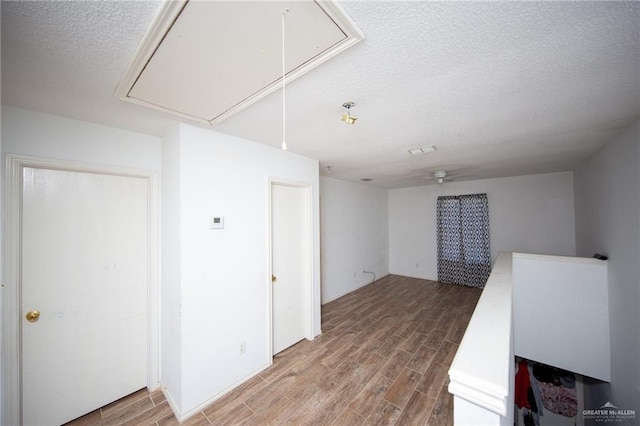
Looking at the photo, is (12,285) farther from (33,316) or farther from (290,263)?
(290,263)

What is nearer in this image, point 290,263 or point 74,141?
point 74,141

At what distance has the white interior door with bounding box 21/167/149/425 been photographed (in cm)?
160

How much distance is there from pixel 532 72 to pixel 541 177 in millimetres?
4384

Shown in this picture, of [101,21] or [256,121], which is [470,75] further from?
[101,21]

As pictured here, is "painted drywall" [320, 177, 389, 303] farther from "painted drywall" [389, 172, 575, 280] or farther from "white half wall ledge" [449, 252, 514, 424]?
"white half wall ledge" [449, 252, 514, 424]

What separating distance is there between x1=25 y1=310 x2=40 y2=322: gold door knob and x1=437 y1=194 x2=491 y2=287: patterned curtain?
611 cm

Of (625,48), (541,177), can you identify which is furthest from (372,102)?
(541,177)

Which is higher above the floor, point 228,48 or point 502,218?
point 228,48

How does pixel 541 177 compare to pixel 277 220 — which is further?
pixel 541 177

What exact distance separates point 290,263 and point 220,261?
983 millimetres

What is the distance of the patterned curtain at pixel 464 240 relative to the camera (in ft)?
15.6

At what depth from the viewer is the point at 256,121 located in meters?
1.79

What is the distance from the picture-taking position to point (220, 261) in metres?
2.01

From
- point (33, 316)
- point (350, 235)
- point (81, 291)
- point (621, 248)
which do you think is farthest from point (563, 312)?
point (33, 316)
